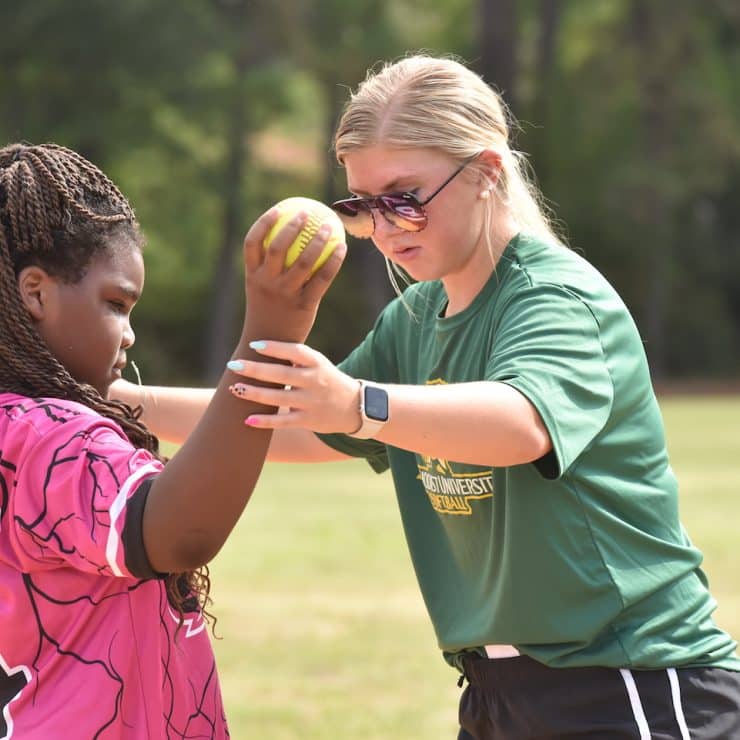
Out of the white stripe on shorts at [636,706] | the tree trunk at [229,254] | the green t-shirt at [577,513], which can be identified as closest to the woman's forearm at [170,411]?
the green t-shirt at [577,513]

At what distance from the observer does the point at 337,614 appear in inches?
376

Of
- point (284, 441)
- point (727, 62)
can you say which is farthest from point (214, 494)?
point (727, 62)

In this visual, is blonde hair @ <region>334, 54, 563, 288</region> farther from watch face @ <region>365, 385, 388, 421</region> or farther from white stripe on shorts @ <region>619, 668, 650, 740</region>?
white stripe on shorts @ <region>619, 668, 650, 740</region>

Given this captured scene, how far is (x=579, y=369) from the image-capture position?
2.87 metres

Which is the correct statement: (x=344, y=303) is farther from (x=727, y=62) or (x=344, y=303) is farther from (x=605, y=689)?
(x=605, y=689)

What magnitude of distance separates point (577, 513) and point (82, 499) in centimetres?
125

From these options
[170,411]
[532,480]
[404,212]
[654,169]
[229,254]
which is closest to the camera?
[532,480]

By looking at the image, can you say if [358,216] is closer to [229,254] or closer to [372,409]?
[372,409]

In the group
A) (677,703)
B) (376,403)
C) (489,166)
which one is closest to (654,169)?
(489,166)

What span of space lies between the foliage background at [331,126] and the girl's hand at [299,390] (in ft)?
117

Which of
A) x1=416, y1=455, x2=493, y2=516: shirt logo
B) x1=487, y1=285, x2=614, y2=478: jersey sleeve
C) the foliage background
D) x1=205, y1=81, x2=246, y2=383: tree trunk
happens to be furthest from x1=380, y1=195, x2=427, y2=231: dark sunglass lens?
x1=205, y1=81, x2=246, y2=383: tree trunk

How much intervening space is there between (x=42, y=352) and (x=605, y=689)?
1.52m

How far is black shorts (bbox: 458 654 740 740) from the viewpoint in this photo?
3.12m

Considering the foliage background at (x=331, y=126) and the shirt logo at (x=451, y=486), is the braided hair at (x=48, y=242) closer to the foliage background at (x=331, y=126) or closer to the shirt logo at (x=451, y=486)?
the shirt logo at (x=451, y=486)
